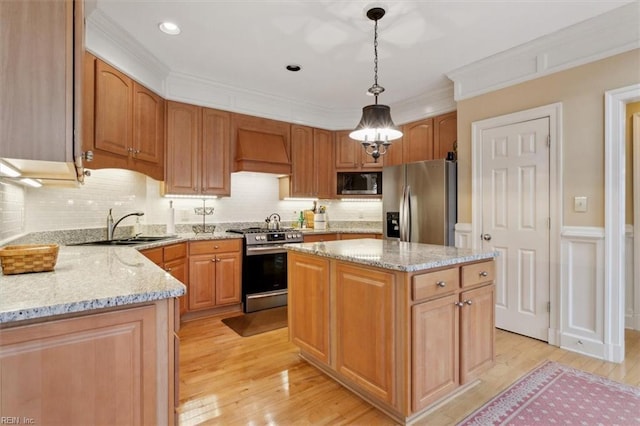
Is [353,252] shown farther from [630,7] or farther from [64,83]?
[630,7]

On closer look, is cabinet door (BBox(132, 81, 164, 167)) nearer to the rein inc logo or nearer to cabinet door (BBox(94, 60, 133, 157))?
cabinet door (BBox(94, 60, 133, 157))

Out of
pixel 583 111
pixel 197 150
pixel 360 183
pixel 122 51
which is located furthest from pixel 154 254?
pixel 583 111

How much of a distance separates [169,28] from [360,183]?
3.08m

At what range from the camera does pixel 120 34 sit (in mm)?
2682

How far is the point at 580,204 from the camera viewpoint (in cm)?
261

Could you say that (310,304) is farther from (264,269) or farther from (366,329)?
(264,269)

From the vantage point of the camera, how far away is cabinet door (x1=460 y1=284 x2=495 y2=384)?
6.38ft

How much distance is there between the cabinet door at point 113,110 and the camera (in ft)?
8.41

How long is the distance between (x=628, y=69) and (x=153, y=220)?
4530 millimetres

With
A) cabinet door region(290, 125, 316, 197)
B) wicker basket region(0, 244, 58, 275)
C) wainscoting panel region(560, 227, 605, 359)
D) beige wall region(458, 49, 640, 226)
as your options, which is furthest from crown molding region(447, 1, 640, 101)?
wicker basket region(0, 244, 58, 275)

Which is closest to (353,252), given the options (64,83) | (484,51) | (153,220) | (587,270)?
(64,83)

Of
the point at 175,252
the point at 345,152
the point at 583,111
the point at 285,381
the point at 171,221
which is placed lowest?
the point at 285,381

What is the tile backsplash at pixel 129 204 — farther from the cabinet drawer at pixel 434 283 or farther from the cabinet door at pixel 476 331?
the cabinet door at pixel 476 331

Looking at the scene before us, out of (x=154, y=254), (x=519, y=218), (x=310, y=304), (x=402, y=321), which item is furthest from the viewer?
(x=519, y=218)
